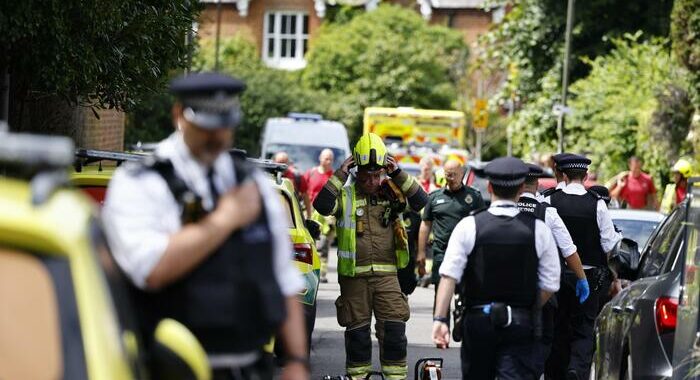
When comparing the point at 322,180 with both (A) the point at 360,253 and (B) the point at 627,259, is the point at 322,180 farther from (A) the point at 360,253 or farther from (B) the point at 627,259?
(B) the point at 627,259

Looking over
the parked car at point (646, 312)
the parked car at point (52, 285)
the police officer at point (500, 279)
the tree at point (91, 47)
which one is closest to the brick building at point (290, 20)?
the tree at point (91, 47)

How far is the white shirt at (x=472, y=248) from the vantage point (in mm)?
8453

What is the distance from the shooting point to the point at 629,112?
107 ft

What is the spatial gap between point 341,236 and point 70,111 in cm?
656

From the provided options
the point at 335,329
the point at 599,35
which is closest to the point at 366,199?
the point at 335,329

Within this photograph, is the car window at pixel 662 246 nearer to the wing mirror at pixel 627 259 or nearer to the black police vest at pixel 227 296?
the wing mirror at pixel 627 259

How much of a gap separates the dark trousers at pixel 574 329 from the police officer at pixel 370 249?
130cm

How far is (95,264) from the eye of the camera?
477 cm

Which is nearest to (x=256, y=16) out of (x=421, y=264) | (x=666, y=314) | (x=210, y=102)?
(x=421, y=264)

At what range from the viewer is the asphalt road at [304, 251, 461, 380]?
13492mm

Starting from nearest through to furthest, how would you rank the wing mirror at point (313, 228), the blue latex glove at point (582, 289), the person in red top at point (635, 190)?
the blue latex glove at point (582, 289) → the wing mirror at point (313, 228) → the person in red top at point (635, 190)

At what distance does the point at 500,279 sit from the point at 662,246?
2.20 metres

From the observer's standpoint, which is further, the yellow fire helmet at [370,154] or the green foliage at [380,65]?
the green foliage at [380,65]

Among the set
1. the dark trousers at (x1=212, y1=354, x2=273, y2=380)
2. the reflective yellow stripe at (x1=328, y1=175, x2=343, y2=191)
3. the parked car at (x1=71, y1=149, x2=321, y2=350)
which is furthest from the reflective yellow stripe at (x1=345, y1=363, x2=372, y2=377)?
the dark trousers at (x1=212, y1=354, x2=273, y2=380)
